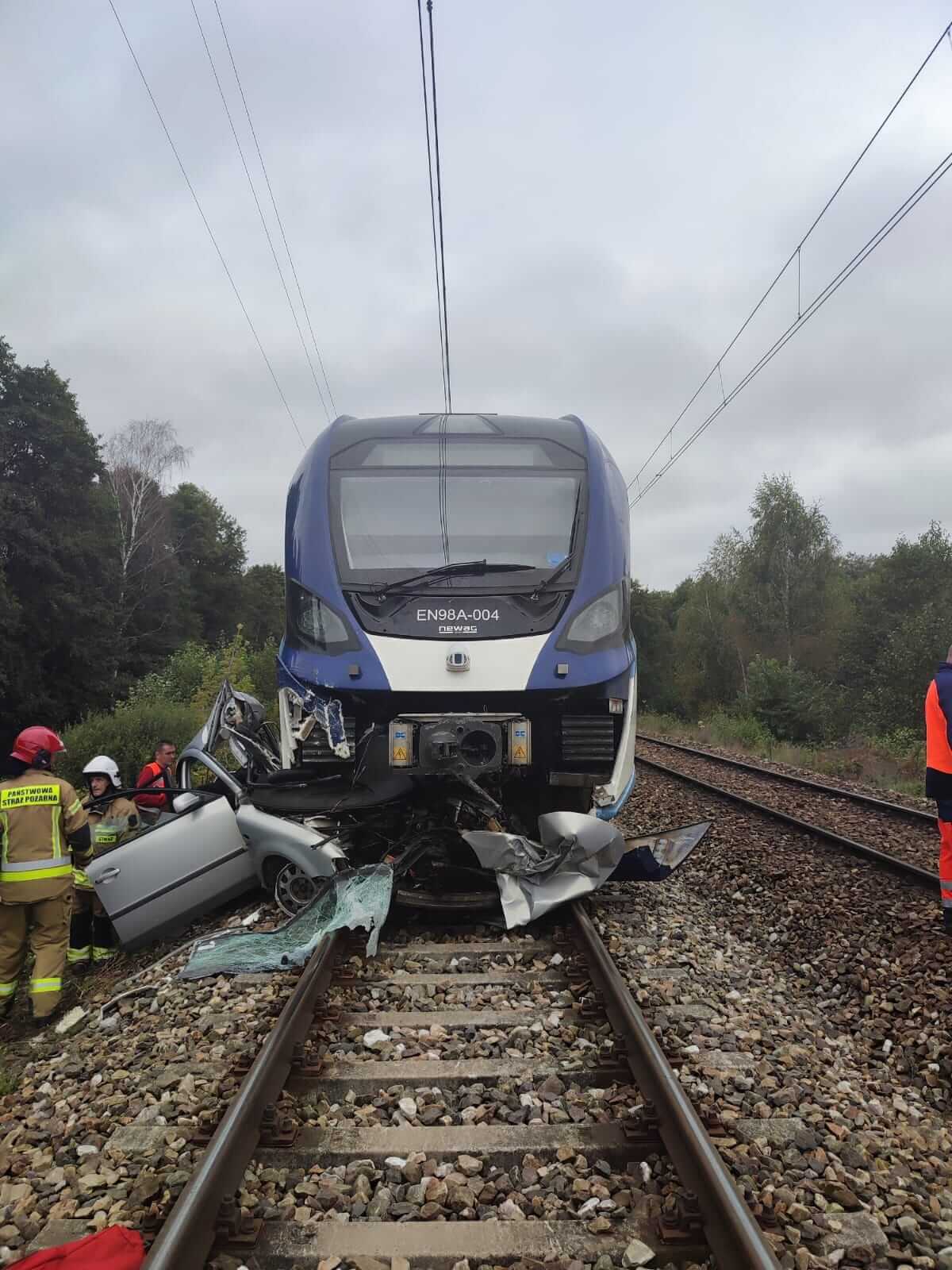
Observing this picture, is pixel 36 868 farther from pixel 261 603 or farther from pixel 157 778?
pixel 261 603

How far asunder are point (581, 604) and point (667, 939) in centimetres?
206

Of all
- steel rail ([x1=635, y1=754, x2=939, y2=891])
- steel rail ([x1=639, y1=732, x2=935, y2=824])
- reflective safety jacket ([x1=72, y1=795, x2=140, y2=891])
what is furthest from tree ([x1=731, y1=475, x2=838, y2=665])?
reflective safety jacket ([x1=72, y1=795, x2=140, y2=891])

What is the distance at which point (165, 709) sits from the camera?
1812cm

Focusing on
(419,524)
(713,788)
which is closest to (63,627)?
(713,788)

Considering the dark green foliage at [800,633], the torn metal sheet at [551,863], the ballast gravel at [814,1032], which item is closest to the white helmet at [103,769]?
the torn metal sheet at [551,863]

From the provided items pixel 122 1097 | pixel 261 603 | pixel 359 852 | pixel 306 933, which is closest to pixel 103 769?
pixel 359 852

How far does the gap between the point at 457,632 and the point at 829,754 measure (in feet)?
55.9

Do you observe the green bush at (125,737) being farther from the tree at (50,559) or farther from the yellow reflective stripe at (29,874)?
the tree at (50,559)

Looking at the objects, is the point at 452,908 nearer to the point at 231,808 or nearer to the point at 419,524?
the point at 231,808

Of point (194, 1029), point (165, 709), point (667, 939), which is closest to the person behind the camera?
point (194, 1029)

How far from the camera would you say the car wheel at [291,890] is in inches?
221

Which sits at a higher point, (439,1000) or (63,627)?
(63,627)

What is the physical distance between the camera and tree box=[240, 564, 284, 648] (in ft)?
195

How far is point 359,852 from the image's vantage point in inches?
235
